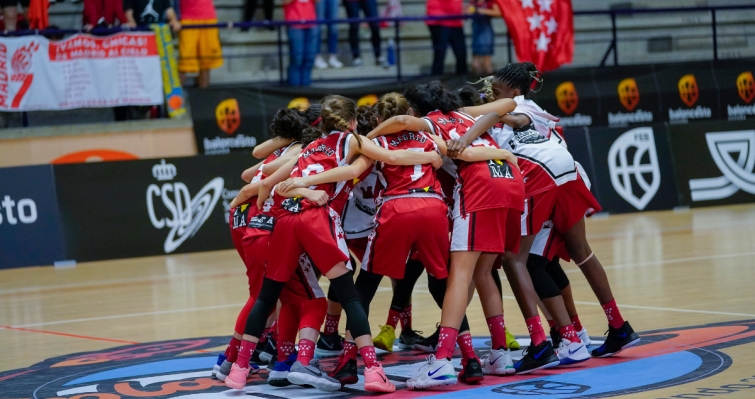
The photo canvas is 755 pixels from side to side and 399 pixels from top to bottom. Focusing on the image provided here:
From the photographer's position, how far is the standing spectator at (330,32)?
1847cm

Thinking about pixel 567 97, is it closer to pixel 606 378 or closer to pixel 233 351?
pixel 606 378

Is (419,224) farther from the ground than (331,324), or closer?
farther from the ground

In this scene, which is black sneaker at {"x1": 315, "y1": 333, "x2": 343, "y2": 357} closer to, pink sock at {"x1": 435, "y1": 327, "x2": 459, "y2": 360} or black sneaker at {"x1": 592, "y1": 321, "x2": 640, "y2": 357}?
pink sock at {"x1": 435, "y1": 327, "x2": 459, "y2": 360}

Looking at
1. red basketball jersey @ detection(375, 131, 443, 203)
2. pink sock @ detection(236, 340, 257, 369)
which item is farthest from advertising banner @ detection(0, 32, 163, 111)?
pink sock @ detection(236, 340, 257, 369)

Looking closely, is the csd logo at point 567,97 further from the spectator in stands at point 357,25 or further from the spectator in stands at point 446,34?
the spectator in stands at point 357,25

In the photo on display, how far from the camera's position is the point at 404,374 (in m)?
6.96

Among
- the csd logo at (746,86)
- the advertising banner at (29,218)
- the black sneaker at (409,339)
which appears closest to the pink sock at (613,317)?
the black sneaker at (409,339)

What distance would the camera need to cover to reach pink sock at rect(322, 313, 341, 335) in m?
7.79

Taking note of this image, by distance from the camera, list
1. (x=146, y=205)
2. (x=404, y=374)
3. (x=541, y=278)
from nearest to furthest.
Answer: (x=404, y=374) → (x=541, y=278) → (x=146, y=205)

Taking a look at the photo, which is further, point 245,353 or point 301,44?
point 301,44

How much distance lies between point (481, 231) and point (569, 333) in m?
0.97

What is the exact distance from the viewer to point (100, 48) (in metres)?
16.0

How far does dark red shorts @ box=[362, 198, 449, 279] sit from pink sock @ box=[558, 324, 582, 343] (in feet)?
3.20

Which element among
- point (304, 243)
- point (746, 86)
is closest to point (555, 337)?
point (304, 243)
